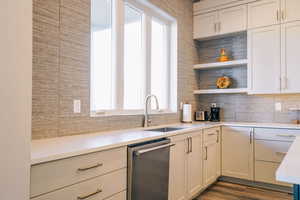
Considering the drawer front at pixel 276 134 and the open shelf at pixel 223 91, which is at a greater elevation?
the open shelf at pixel 223 91

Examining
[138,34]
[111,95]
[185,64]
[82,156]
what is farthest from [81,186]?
[185,64]

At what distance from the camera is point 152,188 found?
6.23 ft

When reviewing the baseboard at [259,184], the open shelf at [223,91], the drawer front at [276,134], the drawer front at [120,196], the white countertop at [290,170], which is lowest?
the baseboard at [259,184]

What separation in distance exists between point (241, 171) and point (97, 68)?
2.40 metres

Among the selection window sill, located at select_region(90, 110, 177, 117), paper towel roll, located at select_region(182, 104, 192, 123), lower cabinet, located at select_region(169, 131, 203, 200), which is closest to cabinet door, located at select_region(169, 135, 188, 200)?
lower cabinet, located at select_region(169, 131, 203, 200)

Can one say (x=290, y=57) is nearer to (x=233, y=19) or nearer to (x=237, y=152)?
(x=233, y=19)

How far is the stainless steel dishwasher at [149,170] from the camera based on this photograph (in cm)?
167

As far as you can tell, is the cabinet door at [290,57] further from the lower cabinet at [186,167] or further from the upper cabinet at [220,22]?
the lower cabinet at [186,167]

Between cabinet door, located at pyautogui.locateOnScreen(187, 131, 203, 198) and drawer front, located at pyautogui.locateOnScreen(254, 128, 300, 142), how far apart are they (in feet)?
2.99

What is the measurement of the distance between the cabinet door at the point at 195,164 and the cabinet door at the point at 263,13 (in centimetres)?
189

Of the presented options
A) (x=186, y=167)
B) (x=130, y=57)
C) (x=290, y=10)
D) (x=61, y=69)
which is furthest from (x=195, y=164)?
(x=290, y=10)

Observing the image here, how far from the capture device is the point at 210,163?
305 centimetres

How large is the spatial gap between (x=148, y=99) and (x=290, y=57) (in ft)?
→ 6.67

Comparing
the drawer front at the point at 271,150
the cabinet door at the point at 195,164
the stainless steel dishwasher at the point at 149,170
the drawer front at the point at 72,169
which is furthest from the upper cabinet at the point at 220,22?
the drawer front at the point at 72,169
